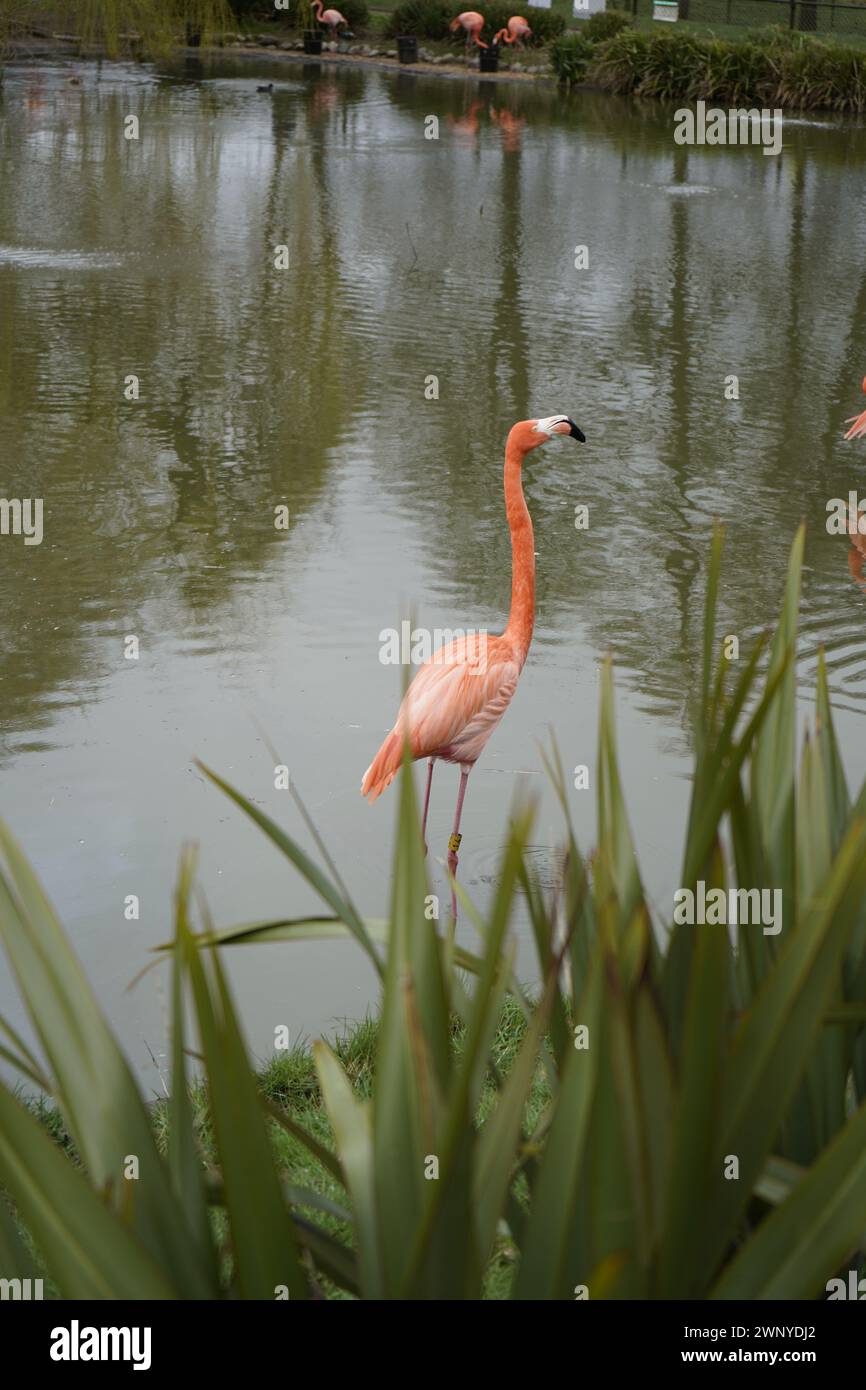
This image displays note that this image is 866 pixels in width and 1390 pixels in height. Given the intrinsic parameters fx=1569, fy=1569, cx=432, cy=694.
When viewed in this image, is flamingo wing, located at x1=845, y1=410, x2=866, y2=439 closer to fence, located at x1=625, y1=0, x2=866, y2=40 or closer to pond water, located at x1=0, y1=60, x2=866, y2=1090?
pond water, located at x1=0, y1=60, x2=866, y2=1090

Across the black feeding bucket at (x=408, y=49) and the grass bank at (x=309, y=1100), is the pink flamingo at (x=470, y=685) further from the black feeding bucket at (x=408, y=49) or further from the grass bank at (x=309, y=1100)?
the black feeding bucket at (x=408, y=49)

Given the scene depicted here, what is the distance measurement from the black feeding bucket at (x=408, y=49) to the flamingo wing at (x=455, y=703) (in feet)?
102

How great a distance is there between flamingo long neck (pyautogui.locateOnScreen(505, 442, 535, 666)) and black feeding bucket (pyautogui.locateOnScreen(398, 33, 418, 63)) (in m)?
30.6

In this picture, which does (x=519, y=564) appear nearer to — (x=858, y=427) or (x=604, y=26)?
(x=858, y=427)

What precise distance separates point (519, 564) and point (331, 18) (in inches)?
1268

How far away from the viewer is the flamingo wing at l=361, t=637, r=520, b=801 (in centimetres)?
495

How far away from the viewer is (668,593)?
24.9ft

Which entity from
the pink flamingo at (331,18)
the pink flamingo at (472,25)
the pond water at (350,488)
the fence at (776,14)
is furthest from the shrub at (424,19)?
the pond water at (350,488)

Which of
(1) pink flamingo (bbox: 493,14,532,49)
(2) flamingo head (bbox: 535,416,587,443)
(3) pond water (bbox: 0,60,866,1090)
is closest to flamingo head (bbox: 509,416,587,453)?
(2) flamingo head (bbox: 535,416,587,443)

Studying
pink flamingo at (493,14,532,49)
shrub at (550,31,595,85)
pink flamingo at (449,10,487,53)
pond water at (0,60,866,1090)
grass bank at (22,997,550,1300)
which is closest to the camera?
grass bank at (22,997,550,1300)

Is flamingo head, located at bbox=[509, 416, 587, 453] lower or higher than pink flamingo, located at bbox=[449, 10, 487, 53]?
lower

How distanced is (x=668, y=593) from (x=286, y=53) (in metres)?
30.5

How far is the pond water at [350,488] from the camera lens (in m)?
5.45
